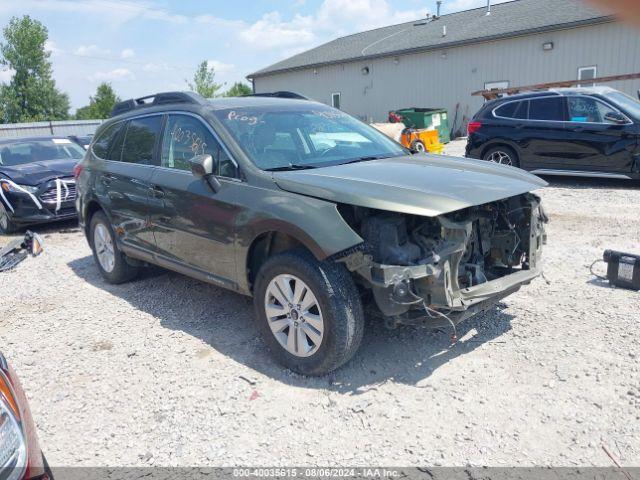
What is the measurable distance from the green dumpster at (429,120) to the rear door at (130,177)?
15344mm

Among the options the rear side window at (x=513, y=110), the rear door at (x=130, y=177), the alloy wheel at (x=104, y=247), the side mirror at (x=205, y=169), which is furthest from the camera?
the rear side window at (x=513, y=110)

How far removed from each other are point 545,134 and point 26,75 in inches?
1991

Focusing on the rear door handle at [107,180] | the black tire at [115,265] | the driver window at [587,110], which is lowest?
the black tire at [115,265]

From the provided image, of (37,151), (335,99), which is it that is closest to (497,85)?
(335,99)

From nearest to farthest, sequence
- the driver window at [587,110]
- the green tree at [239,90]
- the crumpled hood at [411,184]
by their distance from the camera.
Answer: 1. the crumpled hood at [411,184]
2. the driver window at [587,110]
3. the green tree at [239,90]

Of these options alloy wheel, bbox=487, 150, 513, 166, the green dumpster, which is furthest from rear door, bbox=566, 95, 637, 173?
the green dumpster

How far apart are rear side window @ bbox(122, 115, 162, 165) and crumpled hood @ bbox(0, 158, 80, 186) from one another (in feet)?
13.8

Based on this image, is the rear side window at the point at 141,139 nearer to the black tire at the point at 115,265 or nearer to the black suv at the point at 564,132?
the black tire at the point at 115,265

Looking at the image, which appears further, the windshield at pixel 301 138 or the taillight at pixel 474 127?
the taillight at pixel 474 127

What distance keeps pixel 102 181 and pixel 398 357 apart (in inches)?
142

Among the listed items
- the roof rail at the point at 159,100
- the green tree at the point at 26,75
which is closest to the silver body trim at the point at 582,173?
the roof rail at the point at 159,100

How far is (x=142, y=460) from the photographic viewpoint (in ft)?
9.75

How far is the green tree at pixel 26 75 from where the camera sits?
Answer: 4781 cm

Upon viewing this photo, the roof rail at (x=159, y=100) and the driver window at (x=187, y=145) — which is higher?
the roof rail at (x=159, y=100)
